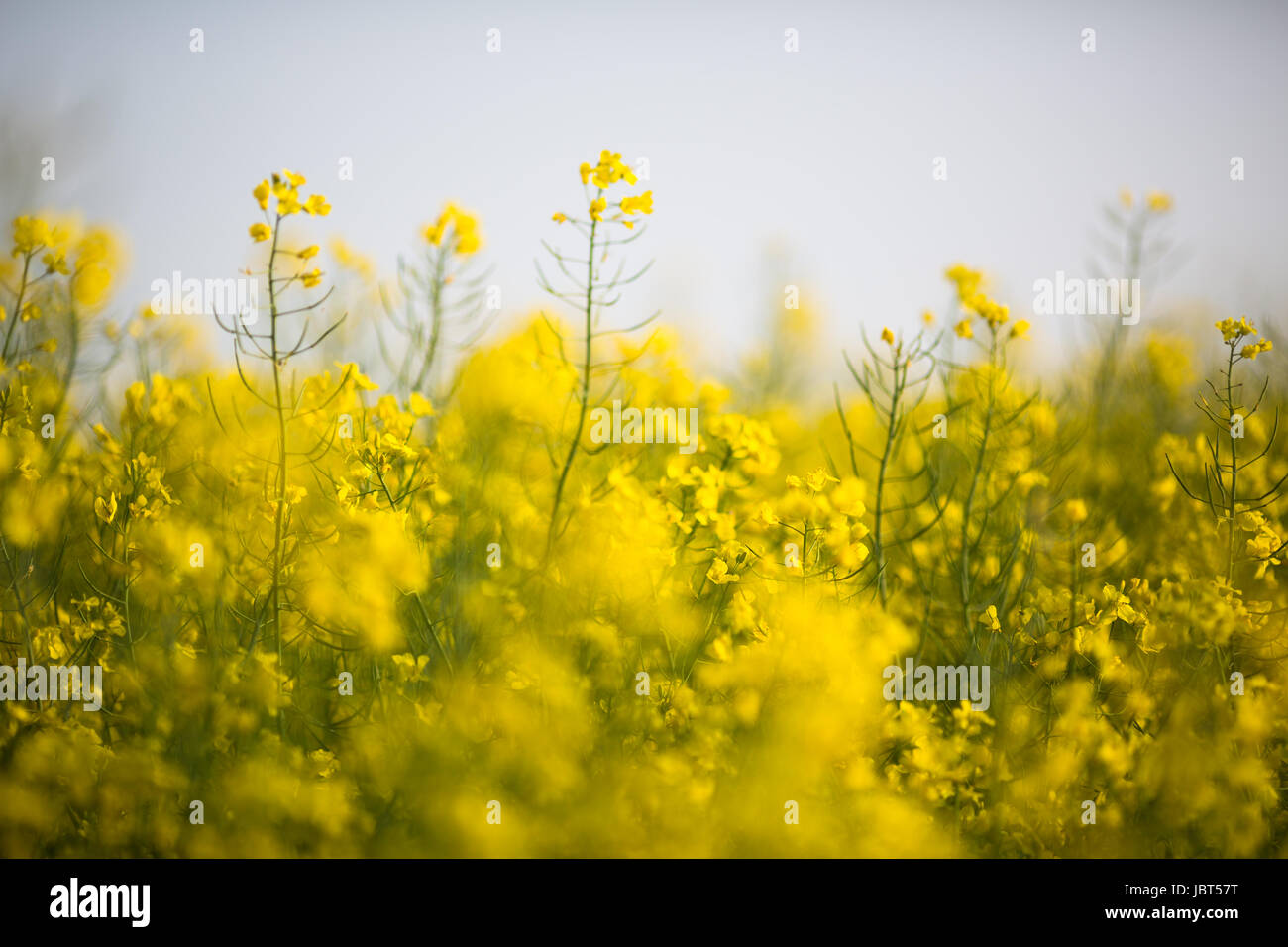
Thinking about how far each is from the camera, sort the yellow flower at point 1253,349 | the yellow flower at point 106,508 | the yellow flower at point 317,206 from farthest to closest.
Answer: the yellow flower at point 1253,349 < the yellow flower at point 106,508 < the yellow flower at point 317,206

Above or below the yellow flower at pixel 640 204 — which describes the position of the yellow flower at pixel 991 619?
below

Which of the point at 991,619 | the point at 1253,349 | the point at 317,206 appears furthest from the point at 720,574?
the point at 1253,349

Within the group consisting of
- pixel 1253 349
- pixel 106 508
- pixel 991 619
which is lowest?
pixel 991 619

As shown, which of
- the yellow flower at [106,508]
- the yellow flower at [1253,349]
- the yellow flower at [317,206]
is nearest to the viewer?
the yellow flower at [317,206]

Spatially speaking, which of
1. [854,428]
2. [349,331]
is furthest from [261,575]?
[854,428]

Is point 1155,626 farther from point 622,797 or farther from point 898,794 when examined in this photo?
point 622,797

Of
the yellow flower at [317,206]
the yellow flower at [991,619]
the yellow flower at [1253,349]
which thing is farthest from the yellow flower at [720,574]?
the yellow flower at [1253,349]

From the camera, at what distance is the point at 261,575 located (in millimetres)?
2484

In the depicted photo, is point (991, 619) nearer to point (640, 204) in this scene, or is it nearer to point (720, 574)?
point (720, 574)

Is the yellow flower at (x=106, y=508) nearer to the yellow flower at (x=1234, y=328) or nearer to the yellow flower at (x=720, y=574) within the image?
the yellow flower at (x=720, y=574)

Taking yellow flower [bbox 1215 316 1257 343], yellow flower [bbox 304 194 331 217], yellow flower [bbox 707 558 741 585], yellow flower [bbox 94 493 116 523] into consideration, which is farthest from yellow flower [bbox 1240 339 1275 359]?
yellow flower [bbox 94 493 116 523]

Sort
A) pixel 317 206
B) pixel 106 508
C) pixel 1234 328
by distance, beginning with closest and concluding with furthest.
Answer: pixel 317 206
pixel 106 508
pixel 1234 328

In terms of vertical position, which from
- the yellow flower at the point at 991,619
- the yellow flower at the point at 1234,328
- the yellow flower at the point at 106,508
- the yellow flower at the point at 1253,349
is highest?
the yellow flower at the point at 1234,328
